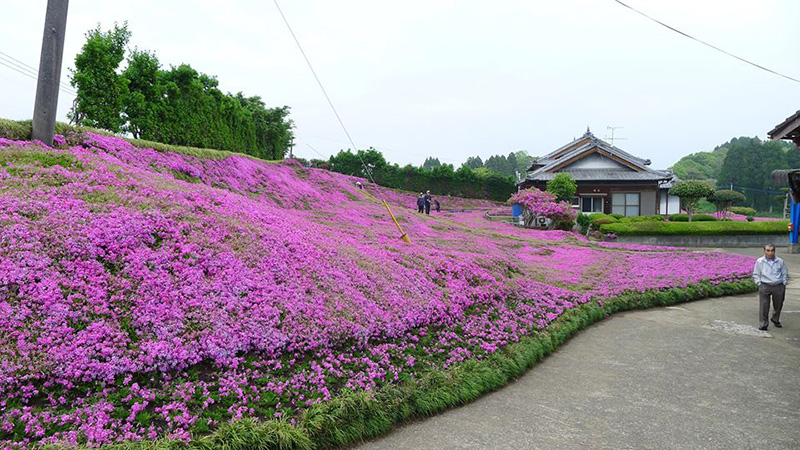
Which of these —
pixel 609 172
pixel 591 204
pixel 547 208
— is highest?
pixel 609 172

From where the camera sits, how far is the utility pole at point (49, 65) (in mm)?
9938

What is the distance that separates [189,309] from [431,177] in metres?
50.8

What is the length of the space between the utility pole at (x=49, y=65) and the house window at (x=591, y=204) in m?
38.2

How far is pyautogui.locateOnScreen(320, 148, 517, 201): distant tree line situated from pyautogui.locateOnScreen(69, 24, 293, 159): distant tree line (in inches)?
1062

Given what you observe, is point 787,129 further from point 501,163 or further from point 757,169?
point 501,163

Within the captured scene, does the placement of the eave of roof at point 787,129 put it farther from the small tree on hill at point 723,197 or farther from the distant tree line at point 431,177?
the distant tree line at point 431,177

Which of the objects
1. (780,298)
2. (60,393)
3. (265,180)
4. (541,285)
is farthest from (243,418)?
(265,180)

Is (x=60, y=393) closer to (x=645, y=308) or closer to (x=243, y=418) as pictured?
(x=243, y=418)

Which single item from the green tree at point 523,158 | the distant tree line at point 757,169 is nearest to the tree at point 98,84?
the distant tree line at point 757,169

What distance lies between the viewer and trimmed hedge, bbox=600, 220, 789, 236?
1038 inches

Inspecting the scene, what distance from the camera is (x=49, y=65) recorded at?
393 inches

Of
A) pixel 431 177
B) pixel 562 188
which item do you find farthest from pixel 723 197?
pixel 431 177

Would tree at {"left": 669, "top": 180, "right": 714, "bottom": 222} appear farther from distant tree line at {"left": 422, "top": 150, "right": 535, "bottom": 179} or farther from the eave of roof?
distant tree line at {"left": 422, "top": 150, "right": 535, "bottom": 179}

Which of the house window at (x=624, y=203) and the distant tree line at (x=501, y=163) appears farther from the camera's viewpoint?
the distant tree line at (x=501, y=163)
